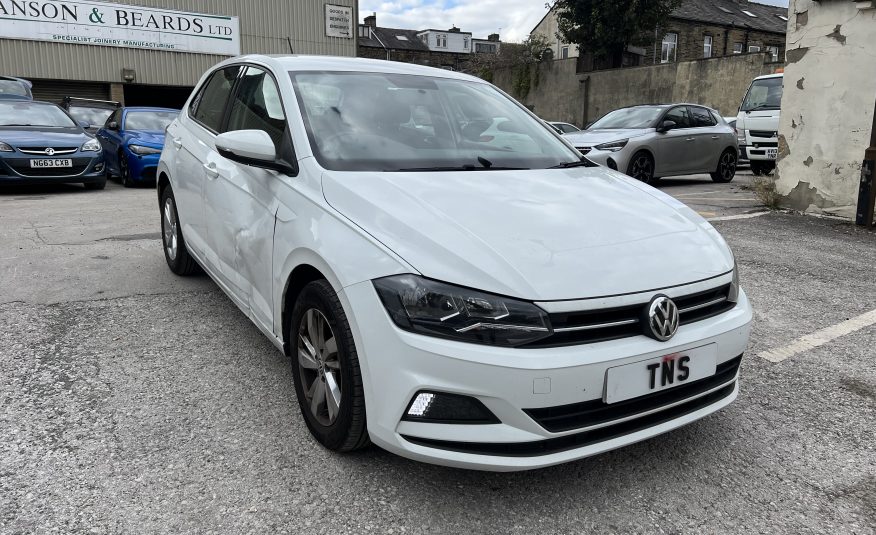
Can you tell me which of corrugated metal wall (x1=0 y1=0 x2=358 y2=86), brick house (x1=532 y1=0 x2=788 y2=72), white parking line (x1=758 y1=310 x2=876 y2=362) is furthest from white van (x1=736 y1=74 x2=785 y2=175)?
brick house (x1=532 y1=0 x2=788 y2=72)

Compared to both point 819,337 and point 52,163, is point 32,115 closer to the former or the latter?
point 52,163

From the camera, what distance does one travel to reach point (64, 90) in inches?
942

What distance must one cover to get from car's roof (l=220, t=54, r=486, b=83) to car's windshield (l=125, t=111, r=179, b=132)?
9.11m

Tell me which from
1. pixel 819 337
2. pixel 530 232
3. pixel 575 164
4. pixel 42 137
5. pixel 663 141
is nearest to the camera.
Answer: pixel 530 232

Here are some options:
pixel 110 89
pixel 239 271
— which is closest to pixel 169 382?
pixel 239 271

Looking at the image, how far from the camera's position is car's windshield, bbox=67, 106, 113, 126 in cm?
1447

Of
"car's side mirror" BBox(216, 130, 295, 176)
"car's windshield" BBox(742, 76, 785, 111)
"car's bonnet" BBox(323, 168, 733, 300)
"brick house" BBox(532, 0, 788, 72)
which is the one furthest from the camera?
"brick house" BBox(532, 0, 788, 72)

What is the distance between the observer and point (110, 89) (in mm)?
24172

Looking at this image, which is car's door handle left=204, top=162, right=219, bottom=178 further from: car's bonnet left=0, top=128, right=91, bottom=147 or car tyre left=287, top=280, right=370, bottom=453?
car's bonnet left=0, top=128, right=91, bottom=147

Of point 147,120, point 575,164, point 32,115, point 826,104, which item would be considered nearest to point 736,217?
point 826,104

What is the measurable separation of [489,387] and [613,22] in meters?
31.3

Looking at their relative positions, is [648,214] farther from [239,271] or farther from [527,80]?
[527,80]

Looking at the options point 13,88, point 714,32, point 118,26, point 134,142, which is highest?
point 714,32

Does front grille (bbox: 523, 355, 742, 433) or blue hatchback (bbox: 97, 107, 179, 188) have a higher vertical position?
blue hatchback (bbox: 97, 107, 179, 188)
